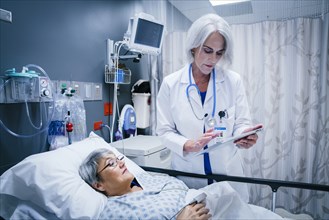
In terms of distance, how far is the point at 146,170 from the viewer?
149cm

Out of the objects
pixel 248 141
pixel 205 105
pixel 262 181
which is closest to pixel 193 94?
pixel 205 105

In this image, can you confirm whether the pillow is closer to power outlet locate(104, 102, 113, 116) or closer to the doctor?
the doctor

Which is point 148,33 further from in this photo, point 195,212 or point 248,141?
point 195,212

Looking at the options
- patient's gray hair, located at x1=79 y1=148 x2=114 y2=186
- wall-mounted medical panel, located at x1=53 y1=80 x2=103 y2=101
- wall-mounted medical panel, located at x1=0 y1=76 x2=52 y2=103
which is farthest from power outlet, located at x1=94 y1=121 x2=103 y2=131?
patient's gray hair, located at x1=79 y1=148 x2=114 y2=186

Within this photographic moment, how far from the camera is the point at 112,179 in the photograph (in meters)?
1.12

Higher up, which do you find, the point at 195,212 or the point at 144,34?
the point at 144,34

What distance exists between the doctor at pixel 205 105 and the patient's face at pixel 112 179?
313 millimetres

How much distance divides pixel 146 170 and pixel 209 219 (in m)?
0.56

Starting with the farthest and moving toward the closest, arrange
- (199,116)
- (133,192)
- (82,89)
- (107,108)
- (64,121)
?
(107,108)
(82,89)
(64,121)
(199,116)
(133,192)

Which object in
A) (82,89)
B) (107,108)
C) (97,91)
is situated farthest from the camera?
(107,108)

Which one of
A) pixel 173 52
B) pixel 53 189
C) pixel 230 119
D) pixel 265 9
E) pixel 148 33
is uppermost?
pixel 265 9

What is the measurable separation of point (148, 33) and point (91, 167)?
1366 millimetres

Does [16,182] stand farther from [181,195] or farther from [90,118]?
[90,118]

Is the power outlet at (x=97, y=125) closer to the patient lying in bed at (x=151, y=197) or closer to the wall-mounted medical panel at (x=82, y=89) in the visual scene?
the wall-mounted medical panel at (x=82, y=89)
